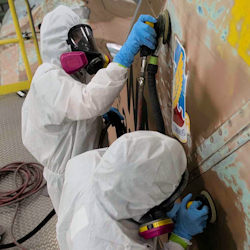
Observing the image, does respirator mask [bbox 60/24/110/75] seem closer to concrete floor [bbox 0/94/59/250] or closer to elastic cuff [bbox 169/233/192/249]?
elastic cuff [bbox 169/233/192/249]

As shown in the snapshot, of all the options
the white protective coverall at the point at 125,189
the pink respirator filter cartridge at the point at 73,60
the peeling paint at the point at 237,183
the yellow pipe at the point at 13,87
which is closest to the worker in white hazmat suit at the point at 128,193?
the white protective coverall at the point at 125,189

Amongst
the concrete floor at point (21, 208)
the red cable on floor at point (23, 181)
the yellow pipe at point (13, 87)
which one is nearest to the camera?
the concrete floor at point (21, 208)

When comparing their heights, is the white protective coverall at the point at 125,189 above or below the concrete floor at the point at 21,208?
above

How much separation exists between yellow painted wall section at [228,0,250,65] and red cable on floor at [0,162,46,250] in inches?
70.5

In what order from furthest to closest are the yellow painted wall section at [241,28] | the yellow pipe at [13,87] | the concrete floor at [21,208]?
the yellow pipe at [13,87], the concrete floor at [21,208], the yellow painted wall section at [241,28]

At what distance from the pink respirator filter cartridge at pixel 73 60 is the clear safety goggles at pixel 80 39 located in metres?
0.09

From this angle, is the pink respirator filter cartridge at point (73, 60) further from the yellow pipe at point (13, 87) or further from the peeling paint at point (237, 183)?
the yellow pipe at point (13, 87)

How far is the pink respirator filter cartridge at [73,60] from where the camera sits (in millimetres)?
1161

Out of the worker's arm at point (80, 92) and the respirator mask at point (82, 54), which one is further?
the respirator mask at point (82, 54)

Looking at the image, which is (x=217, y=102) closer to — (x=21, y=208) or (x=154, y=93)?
(x=154, y=93)

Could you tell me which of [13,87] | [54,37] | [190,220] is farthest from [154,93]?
[13,87]

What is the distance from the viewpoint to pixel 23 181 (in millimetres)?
2090

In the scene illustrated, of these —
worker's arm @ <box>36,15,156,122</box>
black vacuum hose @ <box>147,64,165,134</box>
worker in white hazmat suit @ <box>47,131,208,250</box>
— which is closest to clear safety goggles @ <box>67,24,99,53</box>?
worker's arm @ <box>36,15,156,122</box>

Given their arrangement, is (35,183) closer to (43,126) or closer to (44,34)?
(43,126)
